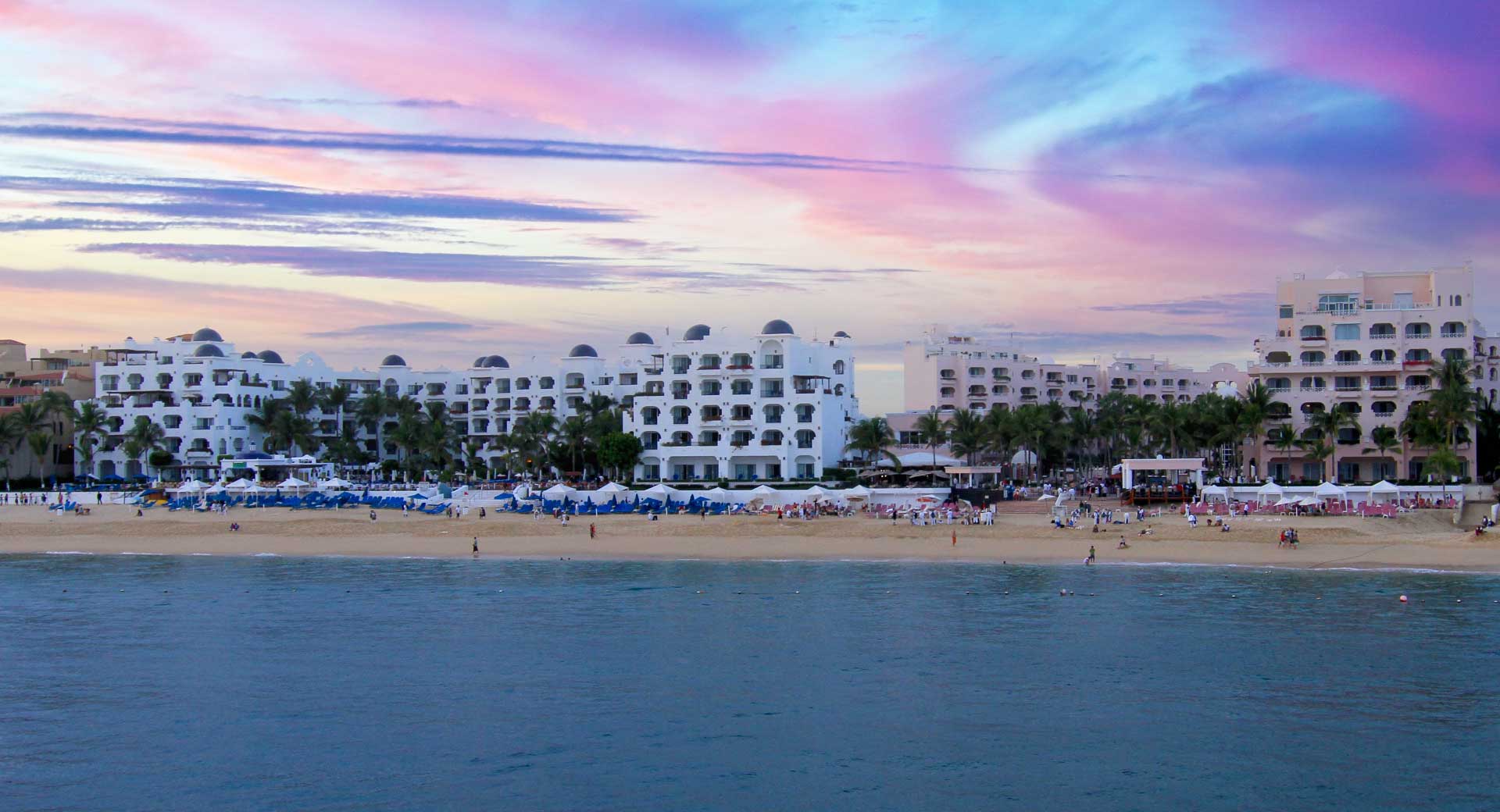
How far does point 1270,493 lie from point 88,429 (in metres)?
86.6

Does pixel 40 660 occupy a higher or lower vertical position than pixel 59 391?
lower

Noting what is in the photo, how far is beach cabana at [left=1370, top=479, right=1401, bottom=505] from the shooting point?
66.4m

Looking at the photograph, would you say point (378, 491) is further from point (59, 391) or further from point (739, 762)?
point (739, 762)

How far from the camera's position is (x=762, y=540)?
2504 inches

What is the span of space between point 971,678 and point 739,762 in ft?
29.4

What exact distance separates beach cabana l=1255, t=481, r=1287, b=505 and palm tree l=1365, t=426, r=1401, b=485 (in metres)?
15.3

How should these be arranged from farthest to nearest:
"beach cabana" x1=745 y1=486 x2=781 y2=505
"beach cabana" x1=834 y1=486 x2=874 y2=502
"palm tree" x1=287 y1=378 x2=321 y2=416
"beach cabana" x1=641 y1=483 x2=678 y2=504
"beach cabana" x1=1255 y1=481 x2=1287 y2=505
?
"palm tree" x1=287 y1=378 x2=321 y2=416, "beach cabana" x1=641 y1=483 x2=678 y2=504, "beach cabana" x1=745 y1=486 x2=781 y2=505, "beach cabana" x1=834 y1=486 x2=874 y2=502, "beach cabana" x1=1255 y1=481 x2=1287 y2=505

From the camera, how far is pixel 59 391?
350 feet

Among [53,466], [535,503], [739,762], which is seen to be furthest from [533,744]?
[53,466]

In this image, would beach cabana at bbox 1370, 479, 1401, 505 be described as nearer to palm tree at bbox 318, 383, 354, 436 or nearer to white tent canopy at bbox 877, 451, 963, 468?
white tent canopy at bbox 877, 451, 963, 468

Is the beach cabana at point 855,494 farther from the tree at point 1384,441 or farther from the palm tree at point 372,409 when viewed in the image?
the palm tree at point 372,409

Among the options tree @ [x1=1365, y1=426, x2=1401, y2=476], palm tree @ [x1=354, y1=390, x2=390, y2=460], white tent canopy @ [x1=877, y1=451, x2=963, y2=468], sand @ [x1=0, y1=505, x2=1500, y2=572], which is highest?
palm tree @ [x1=354, y1=390, x2=390, y2=460]

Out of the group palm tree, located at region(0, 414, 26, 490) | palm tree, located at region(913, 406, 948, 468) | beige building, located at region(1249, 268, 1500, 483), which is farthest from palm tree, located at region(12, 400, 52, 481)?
beige building, located at region(1249, 268, 1500, 483)

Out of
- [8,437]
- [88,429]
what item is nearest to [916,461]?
[88,429]
